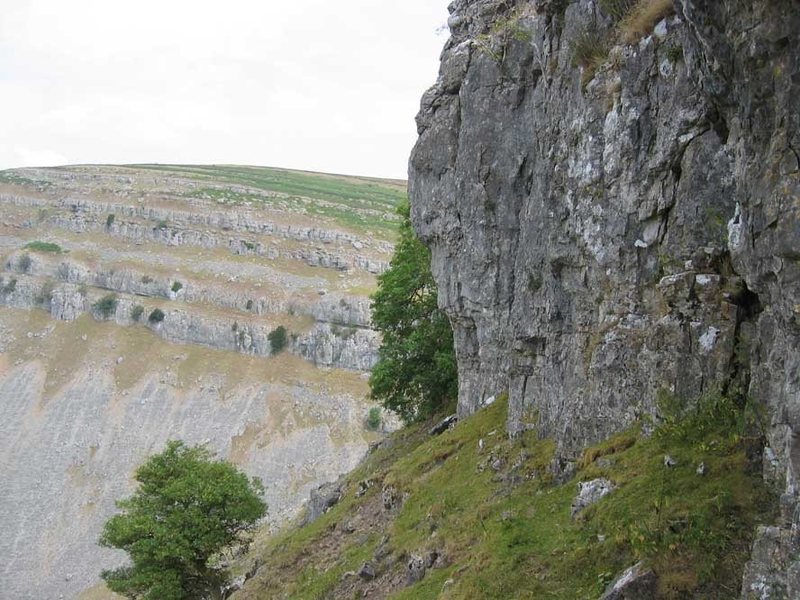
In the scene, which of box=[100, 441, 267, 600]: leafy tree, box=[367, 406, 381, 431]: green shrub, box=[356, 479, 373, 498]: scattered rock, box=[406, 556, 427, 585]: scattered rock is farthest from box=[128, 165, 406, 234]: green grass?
box=[406, 556, 427, 585]: scattered rock

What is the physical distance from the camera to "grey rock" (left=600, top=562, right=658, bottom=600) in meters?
11.0

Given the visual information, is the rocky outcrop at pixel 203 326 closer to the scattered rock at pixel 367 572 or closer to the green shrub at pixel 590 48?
the scattered rock at pixel 367 572

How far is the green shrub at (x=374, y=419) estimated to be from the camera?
85312mm

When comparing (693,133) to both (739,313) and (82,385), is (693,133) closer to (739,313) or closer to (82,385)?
(739,313)

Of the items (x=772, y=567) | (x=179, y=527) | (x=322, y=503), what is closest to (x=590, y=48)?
(x=772, y=567)

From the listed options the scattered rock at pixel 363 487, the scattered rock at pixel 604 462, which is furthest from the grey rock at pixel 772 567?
the scattered rock at pixel 363 487

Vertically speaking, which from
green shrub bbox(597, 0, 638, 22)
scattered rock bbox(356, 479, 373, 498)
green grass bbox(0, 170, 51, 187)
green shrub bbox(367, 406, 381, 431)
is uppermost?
green shrub bbox(597, 0, 638, 22)

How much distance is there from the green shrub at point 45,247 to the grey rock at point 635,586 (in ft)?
392

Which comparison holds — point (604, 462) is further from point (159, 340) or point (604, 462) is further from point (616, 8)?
point (159, 340)

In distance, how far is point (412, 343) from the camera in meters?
36.4

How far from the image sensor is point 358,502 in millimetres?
26750

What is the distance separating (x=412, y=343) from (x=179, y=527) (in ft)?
44.8

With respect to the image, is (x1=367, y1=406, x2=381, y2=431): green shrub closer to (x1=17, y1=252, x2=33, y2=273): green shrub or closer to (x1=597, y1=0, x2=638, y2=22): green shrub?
(x1=17, y1=252, x2=33, y2=273): green shrub

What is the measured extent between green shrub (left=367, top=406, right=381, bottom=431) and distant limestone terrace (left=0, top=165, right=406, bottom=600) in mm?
1502
